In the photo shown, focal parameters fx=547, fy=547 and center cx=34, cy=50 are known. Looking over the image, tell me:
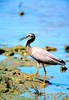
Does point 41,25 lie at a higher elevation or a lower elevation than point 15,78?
higher

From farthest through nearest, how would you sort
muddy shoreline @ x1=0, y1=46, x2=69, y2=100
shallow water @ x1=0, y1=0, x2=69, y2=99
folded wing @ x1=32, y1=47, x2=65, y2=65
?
shallow water @ x1=0, y1=0, x2=69, y2=99 → folded wing @ x1=32, y1=47, x2=65, y2=65 → muddy shoreline @ x1=0, y1=46, x2=69, y2=100

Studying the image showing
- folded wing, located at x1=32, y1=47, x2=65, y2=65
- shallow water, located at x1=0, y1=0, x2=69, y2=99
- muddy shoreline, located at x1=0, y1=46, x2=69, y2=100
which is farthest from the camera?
shallow water, located at x1=0, y1=0, x2=69, y2=99

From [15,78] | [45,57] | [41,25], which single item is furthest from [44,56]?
[41,25]

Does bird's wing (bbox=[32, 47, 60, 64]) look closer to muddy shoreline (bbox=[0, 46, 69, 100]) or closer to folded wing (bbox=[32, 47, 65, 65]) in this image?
folded wing (bbox=[32, 47, 65, 65])

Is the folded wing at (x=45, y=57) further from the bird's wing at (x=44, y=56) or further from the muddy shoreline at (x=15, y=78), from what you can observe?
the muddy shoreline at (x=15, y=78)

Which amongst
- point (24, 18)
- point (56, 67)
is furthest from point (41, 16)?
point (56, 67)

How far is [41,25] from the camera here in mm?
22656

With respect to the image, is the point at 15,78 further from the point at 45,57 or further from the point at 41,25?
the point at 41,25

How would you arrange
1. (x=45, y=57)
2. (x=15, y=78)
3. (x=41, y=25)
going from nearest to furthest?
(x=15, y=78) → (x=45, y=57) → (x=41, y=25)

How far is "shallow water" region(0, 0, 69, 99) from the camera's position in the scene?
46.1 feet

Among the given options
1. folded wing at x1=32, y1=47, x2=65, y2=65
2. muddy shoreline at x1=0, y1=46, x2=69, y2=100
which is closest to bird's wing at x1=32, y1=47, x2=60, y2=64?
folded wing at x1=32, y1=47, x2=65, y2=65

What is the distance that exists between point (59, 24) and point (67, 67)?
9023mm

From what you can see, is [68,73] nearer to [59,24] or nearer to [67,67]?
[67,67]

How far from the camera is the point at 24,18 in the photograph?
83.3 feet
